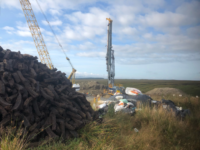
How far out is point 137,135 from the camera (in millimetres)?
5422

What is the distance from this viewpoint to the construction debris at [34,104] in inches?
151

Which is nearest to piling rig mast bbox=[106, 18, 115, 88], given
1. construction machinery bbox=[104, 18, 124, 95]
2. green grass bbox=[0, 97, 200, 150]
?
construction machinery bbox=[104, 18, 124, 95]

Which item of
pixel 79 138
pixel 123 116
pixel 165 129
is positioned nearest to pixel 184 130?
pixel 165 129

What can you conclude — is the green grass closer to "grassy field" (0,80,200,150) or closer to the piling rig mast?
"grassy field" (0,80,200,150)

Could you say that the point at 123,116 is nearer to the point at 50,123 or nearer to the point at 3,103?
the point at 50,123

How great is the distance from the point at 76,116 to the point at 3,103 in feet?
6.23

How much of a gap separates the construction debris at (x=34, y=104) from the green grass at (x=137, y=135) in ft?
1.11

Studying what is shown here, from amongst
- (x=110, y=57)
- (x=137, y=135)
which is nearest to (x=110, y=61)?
(x=110, y=57)

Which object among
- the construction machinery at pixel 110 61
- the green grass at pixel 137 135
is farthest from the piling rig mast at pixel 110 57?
the green grass at pixel 137 135

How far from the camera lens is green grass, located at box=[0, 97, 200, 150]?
398cm

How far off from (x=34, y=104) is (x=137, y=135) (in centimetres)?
346

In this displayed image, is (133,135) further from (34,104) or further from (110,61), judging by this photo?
(110,61)

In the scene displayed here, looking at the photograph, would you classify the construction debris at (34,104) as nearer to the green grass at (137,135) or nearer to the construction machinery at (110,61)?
the green grass at (137,135)

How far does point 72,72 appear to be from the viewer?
48.7 m
